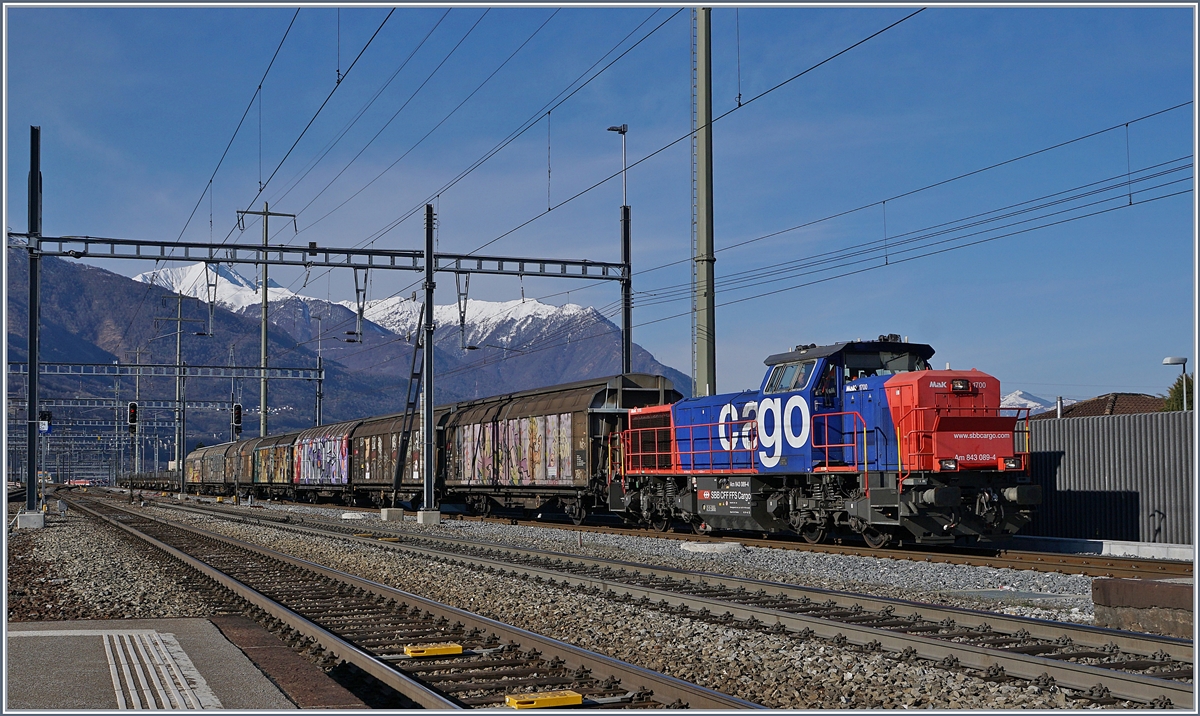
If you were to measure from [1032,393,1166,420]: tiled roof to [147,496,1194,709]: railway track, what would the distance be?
33.1m

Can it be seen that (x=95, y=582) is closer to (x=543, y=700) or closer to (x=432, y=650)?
(x=432, y=650)

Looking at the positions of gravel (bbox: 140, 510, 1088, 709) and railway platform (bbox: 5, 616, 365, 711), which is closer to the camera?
railway platform (bbox: 5, 616, 365, 711)

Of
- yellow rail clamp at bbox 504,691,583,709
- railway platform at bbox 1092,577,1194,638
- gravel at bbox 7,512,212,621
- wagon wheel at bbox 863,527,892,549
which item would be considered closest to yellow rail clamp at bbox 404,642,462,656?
yellow rail clamp at bbox 504,691,583,709

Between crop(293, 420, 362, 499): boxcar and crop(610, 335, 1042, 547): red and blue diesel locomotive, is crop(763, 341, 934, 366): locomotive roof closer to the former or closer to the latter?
crop(610, 335, 1042, 547): red and blue diesel locomotive

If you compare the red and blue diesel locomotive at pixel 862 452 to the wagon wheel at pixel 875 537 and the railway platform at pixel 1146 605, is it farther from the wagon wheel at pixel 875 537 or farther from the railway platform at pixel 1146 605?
the railway platform at pixel 1146 605

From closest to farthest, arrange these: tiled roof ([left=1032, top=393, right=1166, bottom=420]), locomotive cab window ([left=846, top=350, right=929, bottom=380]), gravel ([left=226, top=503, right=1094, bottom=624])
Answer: gravel ([left=226, top=503, right=1094, bottom=624])
locomotive cab window ([left=846, top=350, right=929, bottom=380])
tiled roof ([left=1032, top=393, right=1166, bottom=420])

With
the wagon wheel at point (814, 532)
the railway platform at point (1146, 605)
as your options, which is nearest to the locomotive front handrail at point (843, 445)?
the wagon wheel at point (814, 532)

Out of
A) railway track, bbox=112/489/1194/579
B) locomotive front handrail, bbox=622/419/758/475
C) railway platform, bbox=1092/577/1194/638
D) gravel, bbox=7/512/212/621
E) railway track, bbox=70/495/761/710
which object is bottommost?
gravel, bbox=7/512/212/621

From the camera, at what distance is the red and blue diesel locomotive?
16391 mm

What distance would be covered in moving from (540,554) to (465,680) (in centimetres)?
962

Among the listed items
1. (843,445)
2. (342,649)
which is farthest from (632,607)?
(843,445)

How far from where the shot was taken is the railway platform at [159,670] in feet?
23.3

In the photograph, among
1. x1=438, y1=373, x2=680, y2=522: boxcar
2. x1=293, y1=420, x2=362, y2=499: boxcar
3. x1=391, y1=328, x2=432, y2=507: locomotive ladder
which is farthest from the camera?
x1=293, y1=420, x2=362, y2=499: boxcar

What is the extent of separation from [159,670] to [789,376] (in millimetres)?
12845
